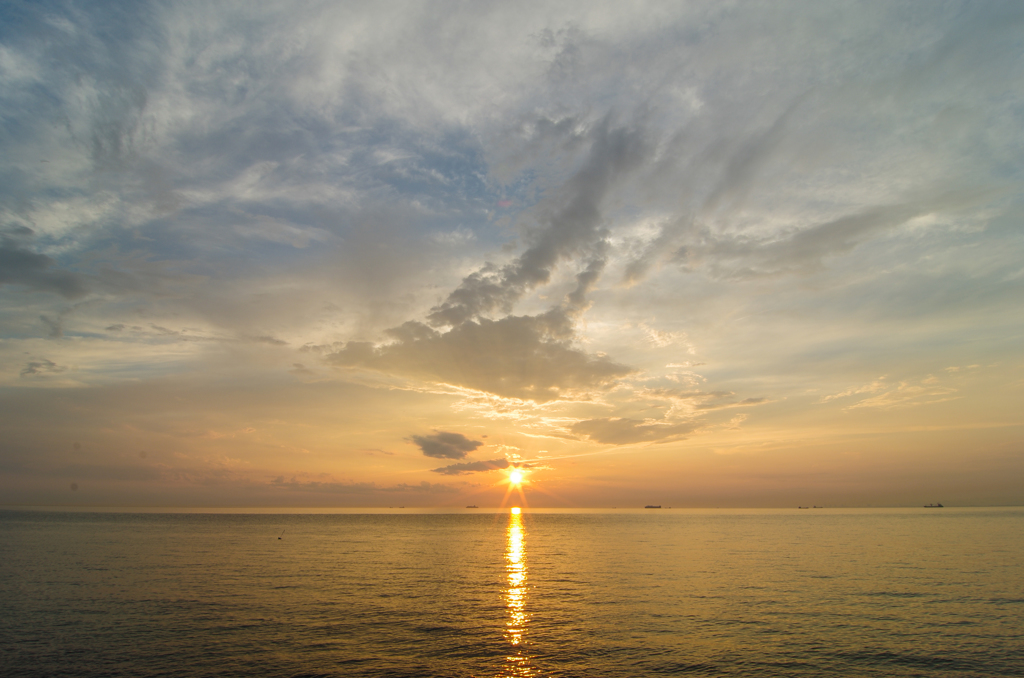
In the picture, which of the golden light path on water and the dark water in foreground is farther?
the dark water in foreground

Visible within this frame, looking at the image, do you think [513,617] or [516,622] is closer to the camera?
[516,622]

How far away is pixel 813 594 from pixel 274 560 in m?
77.5

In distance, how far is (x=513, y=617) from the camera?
45500 mm

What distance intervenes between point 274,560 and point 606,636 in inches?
2604

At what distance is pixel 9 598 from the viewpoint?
50469 millimetres

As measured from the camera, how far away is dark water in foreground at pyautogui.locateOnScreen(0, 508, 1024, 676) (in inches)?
1286

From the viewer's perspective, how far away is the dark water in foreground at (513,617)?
32656 millimetres

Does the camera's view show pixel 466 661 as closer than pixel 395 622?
Yes

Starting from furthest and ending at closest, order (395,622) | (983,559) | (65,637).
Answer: (983,559) → (395,622) → (65,637)

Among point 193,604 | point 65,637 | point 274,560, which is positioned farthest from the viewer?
point 274,560

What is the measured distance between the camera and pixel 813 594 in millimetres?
53906

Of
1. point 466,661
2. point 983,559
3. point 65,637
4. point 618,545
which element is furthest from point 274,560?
point 983,559

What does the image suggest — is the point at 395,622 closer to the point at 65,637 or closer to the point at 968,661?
the point at 65,637

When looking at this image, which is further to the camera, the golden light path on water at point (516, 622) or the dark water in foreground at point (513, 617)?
the dark water in foreground at point (513, 617)
